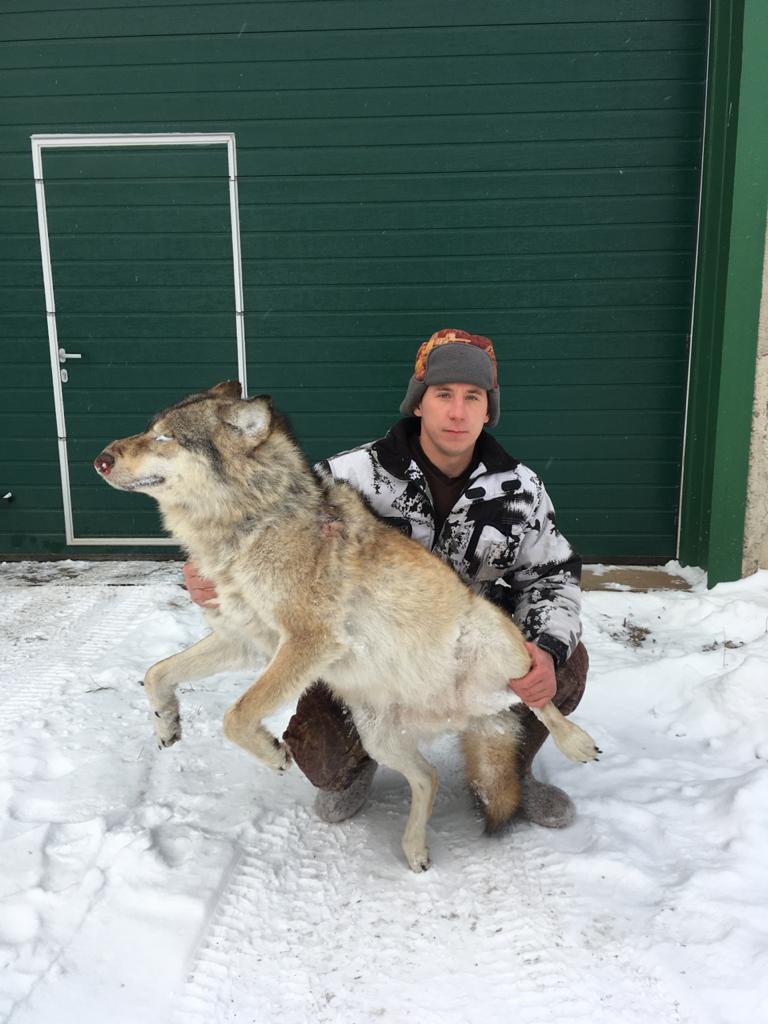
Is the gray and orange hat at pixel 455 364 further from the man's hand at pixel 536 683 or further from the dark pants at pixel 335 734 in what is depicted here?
the dark pants at pixel 335 734

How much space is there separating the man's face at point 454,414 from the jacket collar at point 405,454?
→ 13cm

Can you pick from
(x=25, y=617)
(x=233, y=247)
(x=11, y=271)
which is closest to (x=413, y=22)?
(x=233, y=247)

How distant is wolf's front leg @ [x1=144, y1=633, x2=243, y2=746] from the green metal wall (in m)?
3.78

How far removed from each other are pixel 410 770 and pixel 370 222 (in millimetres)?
4732

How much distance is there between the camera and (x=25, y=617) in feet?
16.2

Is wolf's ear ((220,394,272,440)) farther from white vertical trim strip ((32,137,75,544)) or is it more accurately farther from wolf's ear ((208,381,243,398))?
white vertical trim strip ((32,137,75,544))

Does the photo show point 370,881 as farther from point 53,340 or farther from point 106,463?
point 53,340

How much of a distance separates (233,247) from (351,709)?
15.2 feet

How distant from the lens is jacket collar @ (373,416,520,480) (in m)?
2.88

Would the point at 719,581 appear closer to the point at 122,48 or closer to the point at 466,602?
the point at 466,602

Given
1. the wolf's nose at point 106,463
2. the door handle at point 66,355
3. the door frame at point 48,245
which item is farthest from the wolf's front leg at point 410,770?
the door handle at point 66,355

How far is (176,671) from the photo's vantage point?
2633mm

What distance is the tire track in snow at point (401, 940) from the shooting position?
1.93 m

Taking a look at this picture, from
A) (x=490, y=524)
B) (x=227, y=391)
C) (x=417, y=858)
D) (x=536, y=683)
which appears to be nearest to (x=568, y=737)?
(x=536, y=683)
